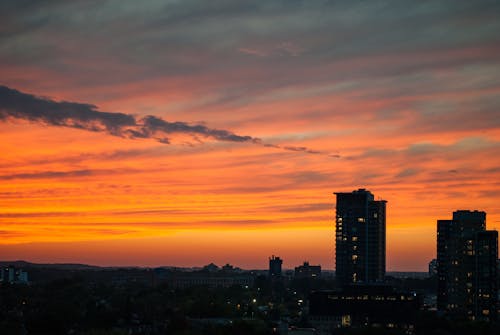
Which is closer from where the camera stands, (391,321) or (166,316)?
(166,316)

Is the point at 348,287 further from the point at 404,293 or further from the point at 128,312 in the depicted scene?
the point at 128,312

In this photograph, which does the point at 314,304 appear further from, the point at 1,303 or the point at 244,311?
the point at 1,303

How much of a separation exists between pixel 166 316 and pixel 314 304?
32.1 metres

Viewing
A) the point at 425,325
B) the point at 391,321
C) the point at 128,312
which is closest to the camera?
the point at 425,325

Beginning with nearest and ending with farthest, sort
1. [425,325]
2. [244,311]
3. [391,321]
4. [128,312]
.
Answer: [425,325] < [128,312] < [391,321] < [244,311]

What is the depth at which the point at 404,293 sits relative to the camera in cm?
18562

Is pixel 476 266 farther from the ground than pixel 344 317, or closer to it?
farther from the ground

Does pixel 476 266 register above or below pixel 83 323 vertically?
above

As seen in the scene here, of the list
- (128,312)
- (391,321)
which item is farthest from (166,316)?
(391,321)

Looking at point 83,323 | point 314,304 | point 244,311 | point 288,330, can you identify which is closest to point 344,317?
point 314,304

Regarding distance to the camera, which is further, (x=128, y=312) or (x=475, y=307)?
(x=475, y=307)

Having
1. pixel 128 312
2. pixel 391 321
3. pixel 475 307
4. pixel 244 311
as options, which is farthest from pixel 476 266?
pixel 128 312

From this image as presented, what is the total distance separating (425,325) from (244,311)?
55.3 m

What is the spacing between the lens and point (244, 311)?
19538 centimetres
